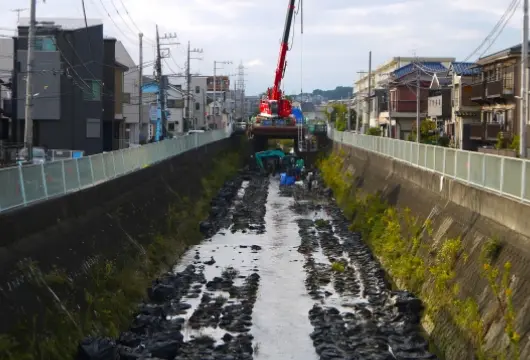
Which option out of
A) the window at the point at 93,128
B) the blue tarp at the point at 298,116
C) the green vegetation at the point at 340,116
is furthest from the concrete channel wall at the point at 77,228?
the green vegetation at the point at 340,116

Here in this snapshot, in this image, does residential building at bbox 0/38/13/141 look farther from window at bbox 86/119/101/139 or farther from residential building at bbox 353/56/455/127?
residential building at bbox 353/56/455/127

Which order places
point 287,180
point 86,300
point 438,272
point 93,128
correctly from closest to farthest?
point 86,300 < point 438,272 < point 93,128 < point 287,180

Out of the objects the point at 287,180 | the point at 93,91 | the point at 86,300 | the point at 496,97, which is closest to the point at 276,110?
the point at 287,180

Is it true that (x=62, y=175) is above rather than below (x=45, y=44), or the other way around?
below

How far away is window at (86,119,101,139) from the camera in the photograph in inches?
1945

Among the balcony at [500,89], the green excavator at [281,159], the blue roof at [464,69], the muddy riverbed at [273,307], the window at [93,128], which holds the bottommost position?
the muddy riverbed at [273,307]

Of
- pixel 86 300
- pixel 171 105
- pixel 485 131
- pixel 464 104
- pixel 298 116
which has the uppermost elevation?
pixel 171 105

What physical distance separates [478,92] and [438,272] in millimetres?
35352

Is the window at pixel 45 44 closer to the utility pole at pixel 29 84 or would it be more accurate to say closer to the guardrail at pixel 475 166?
the utility pole at pixel 29 84

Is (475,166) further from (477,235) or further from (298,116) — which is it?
(298,116)

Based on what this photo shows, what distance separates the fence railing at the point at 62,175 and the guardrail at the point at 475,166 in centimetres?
983

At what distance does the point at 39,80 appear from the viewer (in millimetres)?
47531

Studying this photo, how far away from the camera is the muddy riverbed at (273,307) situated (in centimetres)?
1517

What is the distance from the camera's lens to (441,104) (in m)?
59.1
